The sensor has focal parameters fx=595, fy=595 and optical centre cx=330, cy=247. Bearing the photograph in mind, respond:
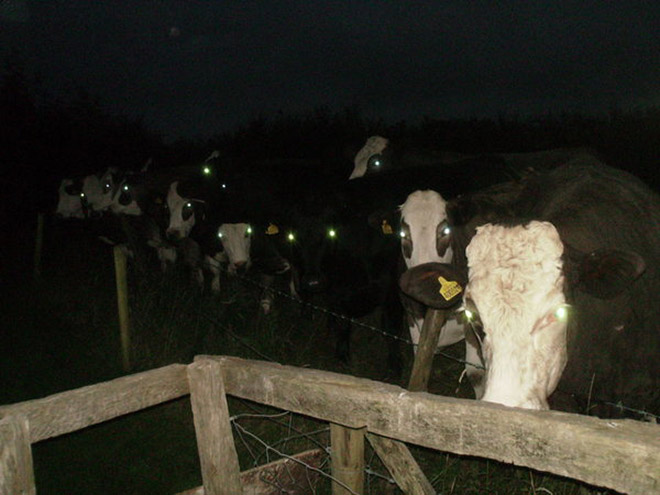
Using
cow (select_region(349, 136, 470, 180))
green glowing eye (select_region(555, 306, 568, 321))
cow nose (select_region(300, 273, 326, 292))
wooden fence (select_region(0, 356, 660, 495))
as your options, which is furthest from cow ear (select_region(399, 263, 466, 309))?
cow (select_region(349, 136, 470, 180))

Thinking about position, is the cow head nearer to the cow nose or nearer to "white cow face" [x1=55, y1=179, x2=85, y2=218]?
the cow nose

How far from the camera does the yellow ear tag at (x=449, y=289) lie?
329 cm

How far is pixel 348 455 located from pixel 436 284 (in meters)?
1.33

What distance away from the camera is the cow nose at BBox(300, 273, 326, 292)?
20.7ft

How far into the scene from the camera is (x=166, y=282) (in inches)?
318

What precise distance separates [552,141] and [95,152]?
54.2ft

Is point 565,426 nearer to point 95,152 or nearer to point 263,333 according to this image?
point 263,333

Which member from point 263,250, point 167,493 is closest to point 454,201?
point 167,493

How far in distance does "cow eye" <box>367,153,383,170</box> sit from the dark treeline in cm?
59

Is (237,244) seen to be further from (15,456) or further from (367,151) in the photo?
(15,456)

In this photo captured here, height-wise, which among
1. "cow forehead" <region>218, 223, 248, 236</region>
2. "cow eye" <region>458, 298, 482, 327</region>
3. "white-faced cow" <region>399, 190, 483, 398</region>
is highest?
"cow forehead" <region>218, 223, 248, 236</region>

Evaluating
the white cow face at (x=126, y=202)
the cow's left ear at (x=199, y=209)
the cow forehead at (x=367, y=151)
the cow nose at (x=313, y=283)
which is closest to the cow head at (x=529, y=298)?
the cow nose at (x=313, y=283)

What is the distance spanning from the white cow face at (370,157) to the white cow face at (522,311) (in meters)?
5.83

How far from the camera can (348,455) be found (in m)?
2.25
